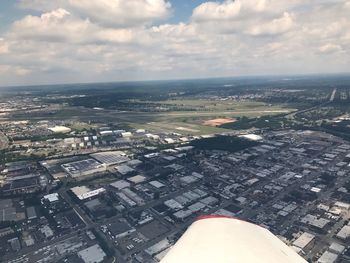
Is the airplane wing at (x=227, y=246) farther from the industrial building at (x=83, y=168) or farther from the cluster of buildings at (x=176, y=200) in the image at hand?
the industrial building at (x=83, y=168)

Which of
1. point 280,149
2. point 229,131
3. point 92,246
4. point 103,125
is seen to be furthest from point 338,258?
point 103,125

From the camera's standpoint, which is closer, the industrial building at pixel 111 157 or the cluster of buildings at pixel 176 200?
the cluster of buildings at pixel 176 200

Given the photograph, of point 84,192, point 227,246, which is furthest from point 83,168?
point 227,246

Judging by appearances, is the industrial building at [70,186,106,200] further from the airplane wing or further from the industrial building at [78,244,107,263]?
the airplane wing

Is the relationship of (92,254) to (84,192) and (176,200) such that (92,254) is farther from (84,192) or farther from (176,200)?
(84,192)

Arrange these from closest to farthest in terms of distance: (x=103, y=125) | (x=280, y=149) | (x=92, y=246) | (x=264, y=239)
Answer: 1. (x=264, y=239)
2. (x=92, y=246)
3. (x=280, y=149)
4. (x=103, y=125)

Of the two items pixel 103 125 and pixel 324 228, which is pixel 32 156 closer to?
pixel 103 125

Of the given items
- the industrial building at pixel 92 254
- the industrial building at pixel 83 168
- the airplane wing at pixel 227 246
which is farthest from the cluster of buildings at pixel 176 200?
the airplane wing at pixel 227 246

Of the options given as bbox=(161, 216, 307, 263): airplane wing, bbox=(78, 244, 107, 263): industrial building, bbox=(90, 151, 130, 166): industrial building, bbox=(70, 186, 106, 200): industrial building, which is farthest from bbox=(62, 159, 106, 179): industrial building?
bbox=(161, 216, 307, 263): airplane wing
